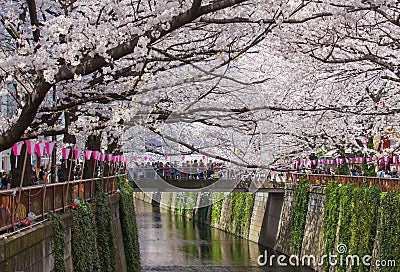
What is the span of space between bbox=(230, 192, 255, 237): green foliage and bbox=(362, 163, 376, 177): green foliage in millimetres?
14387

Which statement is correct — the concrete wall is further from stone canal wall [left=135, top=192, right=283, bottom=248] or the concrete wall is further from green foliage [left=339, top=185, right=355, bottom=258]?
stone canal wall [left=135, top=192, right=283, bottom=248]

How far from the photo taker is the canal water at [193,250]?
26516mm

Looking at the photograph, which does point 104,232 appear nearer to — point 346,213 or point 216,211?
point 346,213

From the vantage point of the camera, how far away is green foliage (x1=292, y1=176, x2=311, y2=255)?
96.0ft

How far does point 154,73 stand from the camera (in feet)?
36.1

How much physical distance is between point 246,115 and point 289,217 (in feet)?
69.3

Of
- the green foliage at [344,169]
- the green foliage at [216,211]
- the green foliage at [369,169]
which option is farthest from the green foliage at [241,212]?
the green foliage at [369,169]

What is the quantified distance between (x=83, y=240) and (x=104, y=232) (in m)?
3.32

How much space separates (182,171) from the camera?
29.5 m

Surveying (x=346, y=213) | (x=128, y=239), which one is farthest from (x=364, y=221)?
(x=128, y=239)

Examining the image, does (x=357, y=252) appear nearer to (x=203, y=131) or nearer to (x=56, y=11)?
(x=203, y=131)

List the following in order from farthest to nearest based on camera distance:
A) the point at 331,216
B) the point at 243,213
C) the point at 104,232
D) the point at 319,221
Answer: the point at 243,213 < the point at 319,221 < the point at 331,216 < the point at 104,232

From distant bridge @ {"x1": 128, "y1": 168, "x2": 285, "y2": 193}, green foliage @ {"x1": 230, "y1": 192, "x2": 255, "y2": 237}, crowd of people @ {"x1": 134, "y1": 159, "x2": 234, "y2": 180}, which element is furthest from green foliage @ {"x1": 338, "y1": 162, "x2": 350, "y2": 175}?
green foliage @ {"x1": 230, "y1": 192, "x2": 255, "y2": 237}

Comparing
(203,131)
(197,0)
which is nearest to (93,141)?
(203,131)
